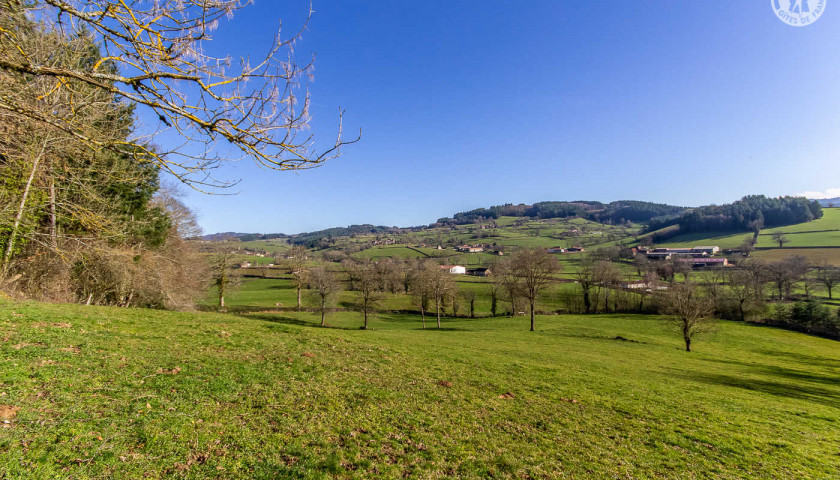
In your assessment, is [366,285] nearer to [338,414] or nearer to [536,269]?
[536,269]

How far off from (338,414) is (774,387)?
25.6 metres

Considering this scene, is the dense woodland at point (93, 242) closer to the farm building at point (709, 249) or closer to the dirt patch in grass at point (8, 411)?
the dirt patch in grass at point (8, 411)

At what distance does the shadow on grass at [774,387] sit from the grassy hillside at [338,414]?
453 mm

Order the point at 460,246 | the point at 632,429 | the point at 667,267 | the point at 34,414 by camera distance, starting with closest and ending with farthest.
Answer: the point at 34,414 → the point at 632,429 → the point at 667,267 → the point at 460,246

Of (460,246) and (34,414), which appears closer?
(34,414)

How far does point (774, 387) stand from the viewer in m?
18.3

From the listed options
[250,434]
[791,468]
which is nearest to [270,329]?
[250,434]

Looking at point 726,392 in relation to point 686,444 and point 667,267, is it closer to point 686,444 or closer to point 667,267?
point 686,444

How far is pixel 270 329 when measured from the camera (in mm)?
17797

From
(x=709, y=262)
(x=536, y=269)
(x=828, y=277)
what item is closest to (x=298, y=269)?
(x=536, y=269)

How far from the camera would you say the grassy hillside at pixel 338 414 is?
5.16 meters

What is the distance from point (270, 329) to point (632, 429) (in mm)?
17129

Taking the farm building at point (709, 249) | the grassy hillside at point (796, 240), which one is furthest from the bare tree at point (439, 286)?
the farm building at point (709, 249)

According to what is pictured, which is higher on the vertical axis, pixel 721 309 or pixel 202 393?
pixel 202 393
